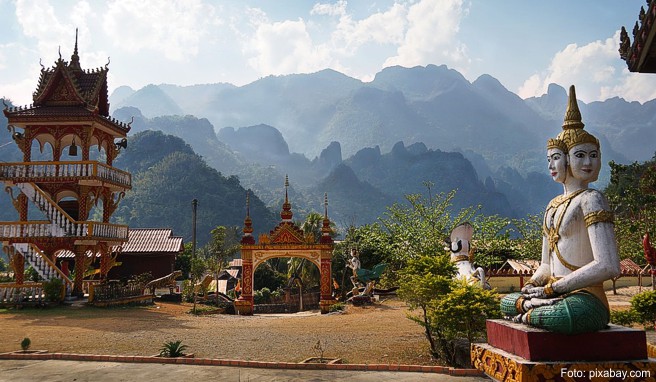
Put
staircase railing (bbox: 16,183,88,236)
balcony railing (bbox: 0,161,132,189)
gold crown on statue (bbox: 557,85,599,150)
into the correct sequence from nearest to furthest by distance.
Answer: gold crown on statue (bbox: 557,85,599,150) → staircase railing (bbox: 16,183,88,236) → balcony railing (bbox: 0,161,132,189)

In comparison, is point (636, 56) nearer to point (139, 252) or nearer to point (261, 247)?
point (261, 247)

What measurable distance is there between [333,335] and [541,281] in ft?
25.2

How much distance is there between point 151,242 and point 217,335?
69.3ft

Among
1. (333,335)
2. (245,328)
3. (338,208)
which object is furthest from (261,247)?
(338,208)

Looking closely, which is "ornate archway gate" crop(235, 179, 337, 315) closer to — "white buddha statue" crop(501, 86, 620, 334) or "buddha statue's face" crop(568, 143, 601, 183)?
"white buddha statue" crop(501, 86, 620, 334)

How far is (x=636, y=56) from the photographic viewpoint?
424 inches

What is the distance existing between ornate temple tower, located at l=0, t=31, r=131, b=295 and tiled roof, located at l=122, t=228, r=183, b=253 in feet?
25.7

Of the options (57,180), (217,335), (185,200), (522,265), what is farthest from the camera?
(185,200)

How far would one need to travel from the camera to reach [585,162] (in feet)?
21.5

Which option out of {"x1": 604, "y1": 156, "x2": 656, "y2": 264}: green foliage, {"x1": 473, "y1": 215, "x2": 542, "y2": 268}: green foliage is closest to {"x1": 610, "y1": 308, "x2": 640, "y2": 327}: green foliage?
{"x1": 604, "y1": 156, "x2": 656, "y2": 264}: green foliage

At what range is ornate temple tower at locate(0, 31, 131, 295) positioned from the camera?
71.4ft

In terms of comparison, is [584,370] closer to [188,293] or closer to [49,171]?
[49,171]

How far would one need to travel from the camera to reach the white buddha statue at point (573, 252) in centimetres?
575

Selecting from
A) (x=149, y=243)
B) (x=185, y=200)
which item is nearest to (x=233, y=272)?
(x=149, y=243)
